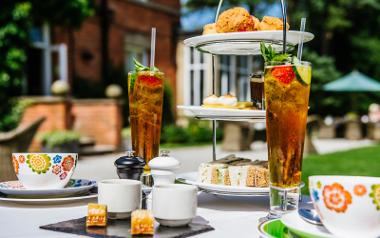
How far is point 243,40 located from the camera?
1.70m

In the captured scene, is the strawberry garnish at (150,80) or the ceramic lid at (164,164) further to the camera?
the strawberry garnish at (150,80)

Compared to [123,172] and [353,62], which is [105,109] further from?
[353,62]

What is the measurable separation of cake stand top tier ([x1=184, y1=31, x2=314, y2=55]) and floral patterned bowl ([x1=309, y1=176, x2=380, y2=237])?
66cm

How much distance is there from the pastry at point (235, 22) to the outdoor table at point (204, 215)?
606mm

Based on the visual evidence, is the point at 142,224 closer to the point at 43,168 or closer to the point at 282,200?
the point at 282,200

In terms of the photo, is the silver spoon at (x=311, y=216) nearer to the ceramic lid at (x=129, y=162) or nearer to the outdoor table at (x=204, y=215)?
the outdoor table at (x=204, y=215)

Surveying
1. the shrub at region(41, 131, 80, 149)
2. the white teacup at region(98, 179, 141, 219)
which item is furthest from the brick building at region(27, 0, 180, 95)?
the white teacup at region(98, 179, 141, 219)

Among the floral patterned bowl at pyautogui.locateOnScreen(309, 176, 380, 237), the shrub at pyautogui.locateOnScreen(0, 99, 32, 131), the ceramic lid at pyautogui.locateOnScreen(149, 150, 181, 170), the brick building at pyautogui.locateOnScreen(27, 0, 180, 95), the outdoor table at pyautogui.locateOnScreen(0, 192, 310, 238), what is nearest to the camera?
the floral patterned bowl at pyautogui.locateOnScreen(309, 176, 380, 237)

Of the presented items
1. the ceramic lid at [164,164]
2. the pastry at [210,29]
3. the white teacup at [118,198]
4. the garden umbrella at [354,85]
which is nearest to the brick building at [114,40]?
the garden umbrella at [354,85]

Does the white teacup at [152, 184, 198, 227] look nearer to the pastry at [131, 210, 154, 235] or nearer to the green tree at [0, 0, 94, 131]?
Answer: the pastry at [131, 210, 154, 235]

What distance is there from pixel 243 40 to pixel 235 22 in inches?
4.3

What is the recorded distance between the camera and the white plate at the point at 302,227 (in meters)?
1.07

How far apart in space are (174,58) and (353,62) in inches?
433

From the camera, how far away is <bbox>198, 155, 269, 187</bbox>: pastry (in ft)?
5.30
